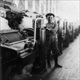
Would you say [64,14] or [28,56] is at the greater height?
[64,14]

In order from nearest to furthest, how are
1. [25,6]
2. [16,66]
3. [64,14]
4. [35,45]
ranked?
[16,66], [35,45], [25,6], [64,14]

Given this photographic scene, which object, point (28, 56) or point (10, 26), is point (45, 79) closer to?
point (28, 56)

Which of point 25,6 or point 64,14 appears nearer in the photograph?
point 25,6

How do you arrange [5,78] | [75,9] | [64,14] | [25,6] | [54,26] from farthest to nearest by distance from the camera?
[75,9] → [64,14] → [25,6] → [54,26] → [5,78]

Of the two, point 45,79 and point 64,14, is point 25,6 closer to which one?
point 45,79

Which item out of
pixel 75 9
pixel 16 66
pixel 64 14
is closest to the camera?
pixel 16 66

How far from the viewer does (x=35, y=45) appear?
4.02 meters

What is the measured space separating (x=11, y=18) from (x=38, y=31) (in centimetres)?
116

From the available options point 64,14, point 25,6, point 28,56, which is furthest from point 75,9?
point 28,56

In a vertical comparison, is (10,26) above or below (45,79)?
above

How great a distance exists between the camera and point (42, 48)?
432 cm

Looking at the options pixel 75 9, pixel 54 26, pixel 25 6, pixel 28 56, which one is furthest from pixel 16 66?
pixel 75 9

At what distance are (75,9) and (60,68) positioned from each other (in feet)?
67.1

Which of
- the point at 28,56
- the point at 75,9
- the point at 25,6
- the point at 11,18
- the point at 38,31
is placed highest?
the point at 75,9
